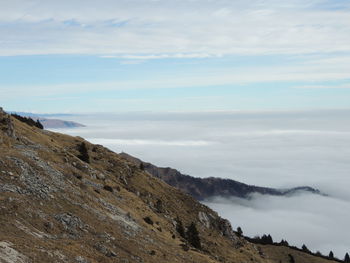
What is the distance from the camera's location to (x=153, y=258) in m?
42.0

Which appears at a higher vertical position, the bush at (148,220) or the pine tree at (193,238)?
the bush at (148,220)

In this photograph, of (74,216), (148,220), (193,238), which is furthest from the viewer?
(193,238)

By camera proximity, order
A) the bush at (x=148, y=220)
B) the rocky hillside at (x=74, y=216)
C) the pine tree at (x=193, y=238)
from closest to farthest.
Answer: the rocky hillside at (x=74, y=216) < the bush at (x=148, y=220) < the pine tree at (x=193, y=238)

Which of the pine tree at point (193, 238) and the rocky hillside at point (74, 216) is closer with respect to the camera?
the rocky hillside at point (74, 216)

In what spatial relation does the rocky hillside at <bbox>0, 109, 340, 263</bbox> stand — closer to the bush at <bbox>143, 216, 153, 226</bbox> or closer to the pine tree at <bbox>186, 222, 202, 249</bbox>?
the pine tree at <bbox>186, 222, 202, 249</bbox>

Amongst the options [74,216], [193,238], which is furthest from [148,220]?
[74,216]

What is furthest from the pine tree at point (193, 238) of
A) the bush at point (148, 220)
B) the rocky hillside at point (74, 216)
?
the bush at point (148, 220)

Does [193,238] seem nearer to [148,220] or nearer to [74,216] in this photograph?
[148,220]

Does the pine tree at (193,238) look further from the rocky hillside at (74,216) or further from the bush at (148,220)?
the bush at (148,220)

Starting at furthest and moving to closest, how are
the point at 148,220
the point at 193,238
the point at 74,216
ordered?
the point at 193,238 < the point at 148,220 < the point at 74,216

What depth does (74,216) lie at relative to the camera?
40062 mm

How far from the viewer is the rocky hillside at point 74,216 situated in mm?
31062

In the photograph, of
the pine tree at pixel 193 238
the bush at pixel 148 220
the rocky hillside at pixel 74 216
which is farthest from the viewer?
the pine tree at pixel 193 238

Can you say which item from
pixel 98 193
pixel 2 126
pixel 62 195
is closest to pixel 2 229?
pixel 62 195
